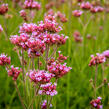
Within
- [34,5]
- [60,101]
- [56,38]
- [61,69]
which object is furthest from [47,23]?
[60,101]

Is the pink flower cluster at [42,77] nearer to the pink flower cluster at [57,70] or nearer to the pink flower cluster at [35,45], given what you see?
the pink flower cluster at [57,70]

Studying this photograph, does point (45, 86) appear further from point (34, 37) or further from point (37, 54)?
point (34, 37)

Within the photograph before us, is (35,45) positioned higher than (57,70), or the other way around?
(35,45)

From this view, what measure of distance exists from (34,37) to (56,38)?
0.53 ft

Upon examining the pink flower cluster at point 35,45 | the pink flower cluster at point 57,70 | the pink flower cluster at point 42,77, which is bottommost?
the pink flower cluster at point 42,77

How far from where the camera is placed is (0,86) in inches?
102

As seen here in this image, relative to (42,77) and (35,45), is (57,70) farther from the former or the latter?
(35,45)

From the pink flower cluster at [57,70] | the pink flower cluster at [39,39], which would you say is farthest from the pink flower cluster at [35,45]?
the pink flower cluster at [57,70]

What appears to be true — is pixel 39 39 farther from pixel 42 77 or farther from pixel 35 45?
pixel 42 77

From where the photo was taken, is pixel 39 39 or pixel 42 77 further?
pixel 39 39

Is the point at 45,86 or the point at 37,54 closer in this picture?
the point at 45,86

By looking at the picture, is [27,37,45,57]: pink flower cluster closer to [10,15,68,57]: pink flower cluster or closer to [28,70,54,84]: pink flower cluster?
[10,15,68,57]: pink flower cluster

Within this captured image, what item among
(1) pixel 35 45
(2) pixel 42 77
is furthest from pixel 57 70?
(1) pixel 35 45

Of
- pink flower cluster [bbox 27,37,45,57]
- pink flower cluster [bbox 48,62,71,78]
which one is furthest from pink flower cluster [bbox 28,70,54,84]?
pink flower cluster [bbox 27,37,45,57]
